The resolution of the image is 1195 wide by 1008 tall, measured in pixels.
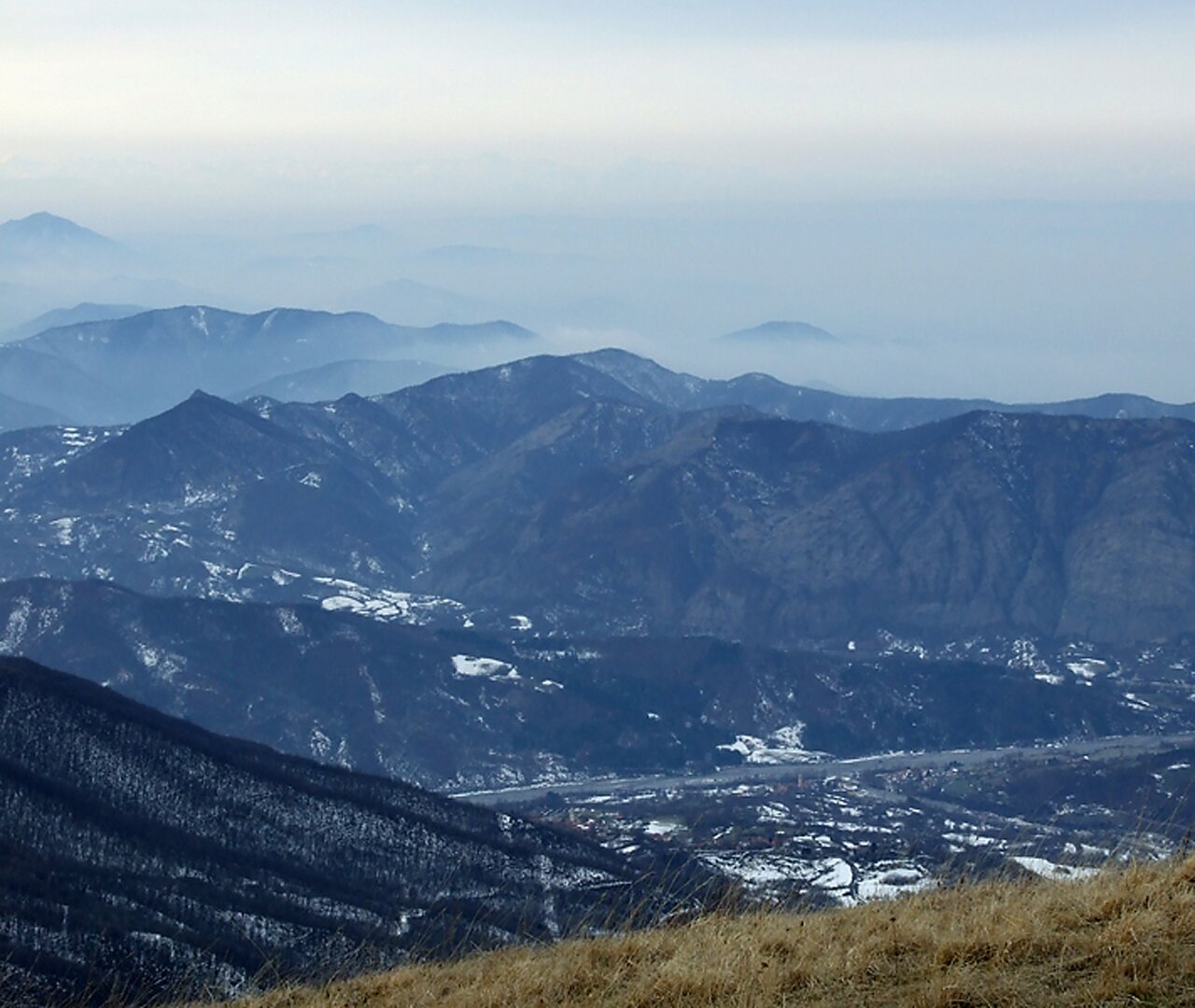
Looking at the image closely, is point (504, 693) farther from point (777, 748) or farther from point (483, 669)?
point (777, 748)

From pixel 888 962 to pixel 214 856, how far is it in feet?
153

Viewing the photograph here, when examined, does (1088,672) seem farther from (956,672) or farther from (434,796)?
(434,796)

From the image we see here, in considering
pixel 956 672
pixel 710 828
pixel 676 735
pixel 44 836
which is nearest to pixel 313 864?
pixel 44 836

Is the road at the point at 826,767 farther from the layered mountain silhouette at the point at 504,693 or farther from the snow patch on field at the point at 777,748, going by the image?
the layered mountain silhouette at the point at 504,693

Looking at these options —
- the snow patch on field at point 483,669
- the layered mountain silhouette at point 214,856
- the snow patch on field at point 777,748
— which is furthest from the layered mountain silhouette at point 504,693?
the layered mountain silhouette at point 214,856

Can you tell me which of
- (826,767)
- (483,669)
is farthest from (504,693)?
(826,767)

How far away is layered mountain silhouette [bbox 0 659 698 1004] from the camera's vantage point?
37688 mm

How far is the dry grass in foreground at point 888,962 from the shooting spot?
451 inches

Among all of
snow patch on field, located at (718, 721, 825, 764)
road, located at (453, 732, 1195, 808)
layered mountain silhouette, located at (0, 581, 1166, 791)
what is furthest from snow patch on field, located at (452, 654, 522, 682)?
snow patch on field, located at (718, 721, 825, 764)

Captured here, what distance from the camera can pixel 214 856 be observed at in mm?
55219

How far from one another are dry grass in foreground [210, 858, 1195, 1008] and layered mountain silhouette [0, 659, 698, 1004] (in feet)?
49.3

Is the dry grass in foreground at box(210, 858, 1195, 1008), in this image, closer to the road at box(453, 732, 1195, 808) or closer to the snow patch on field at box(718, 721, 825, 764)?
the road at box(453, 732, 1195, 808)

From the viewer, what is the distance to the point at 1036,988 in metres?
11.4

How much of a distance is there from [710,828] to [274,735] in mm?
65533
